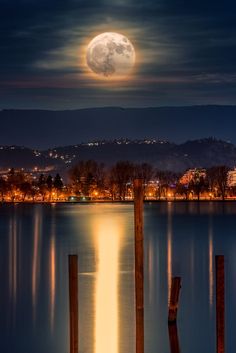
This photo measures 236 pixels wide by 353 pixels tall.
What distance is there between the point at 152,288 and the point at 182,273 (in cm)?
473

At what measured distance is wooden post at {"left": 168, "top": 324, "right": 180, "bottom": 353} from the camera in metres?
17.5

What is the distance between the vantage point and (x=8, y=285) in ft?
85.7

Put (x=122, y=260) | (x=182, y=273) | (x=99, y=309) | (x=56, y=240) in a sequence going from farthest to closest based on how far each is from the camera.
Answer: (x=56, y=240), (x=122, y=260), (x=182, y=273), (x=99, y=309)

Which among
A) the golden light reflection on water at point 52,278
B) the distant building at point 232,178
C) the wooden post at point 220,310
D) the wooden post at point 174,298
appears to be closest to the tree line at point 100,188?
the distant building at point 232,178

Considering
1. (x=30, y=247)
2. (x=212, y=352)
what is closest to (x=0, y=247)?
(x=30, y=247)

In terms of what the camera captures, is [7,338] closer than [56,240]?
Yes

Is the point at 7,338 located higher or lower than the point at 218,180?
lower

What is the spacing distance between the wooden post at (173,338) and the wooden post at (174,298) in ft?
0.45

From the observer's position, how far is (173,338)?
18156mm

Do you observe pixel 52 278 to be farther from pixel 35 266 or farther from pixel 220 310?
pixel 220 310

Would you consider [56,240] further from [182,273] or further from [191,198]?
[191,198]

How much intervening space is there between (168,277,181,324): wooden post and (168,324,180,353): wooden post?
0.14 m

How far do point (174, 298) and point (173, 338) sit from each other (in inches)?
31.3

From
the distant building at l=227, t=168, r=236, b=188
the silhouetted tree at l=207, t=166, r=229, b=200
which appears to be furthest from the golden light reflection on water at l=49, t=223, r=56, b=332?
the distant building at l=227, t=168, r=236, b=188
